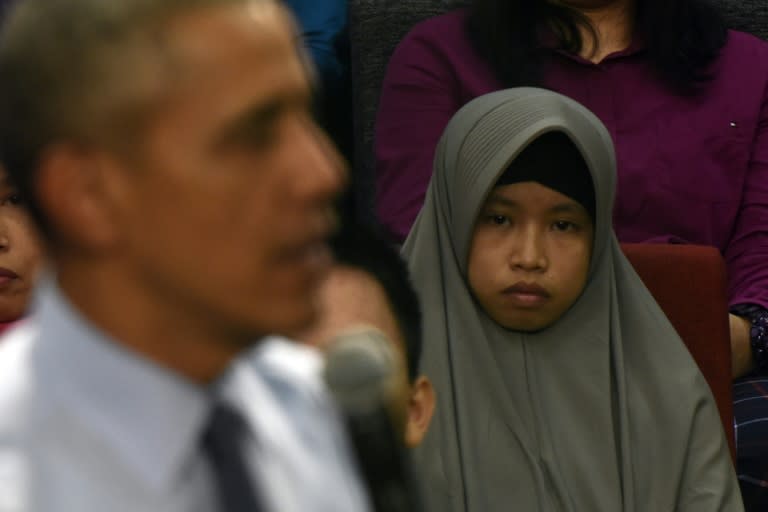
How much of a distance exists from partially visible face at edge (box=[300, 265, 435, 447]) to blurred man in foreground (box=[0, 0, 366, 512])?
2.20ft

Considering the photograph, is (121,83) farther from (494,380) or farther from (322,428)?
(494,380)

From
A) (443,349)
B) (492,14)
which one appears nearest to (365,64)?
(492,14)

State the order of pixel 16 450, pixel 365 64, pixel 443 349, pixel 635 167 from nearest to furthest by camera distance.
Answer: pixel 16 450 < pixel 443 349 < pixel 635 167 < pixel 365 64

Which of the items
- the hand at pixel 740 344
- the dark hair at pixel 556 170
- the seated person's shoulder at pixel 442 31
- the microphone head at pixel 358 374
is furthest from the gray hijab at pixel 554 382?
the microphone head at pixel 358 374

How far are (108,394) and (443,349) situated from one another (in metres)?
1.48

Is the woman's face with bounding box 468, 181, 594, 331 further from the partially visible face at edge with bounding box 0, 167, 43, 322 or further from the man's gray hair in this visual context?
the man's gray hair

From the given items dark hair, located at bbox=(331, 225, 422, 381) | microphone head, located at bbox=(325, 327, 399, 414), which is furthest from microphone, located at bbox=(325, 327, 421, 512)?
dark hair, located at bbox=(331, 225, 422, 381)

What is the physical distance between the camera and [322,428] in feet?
2.23

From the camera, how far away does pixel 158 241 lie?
63 centimetres

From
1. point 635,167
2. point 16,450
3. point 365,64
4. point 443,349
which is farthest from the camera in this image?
point 365,64

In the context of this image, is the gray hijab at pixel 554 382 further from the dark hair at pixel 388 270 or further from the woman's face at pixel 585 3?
the dark hair at pixel 388 270

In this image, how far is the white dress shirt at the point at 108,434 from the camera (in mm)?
590

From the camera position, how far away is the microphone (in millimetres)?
653

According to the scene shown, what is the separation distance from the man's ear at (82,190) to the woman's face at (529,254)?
1387mm
